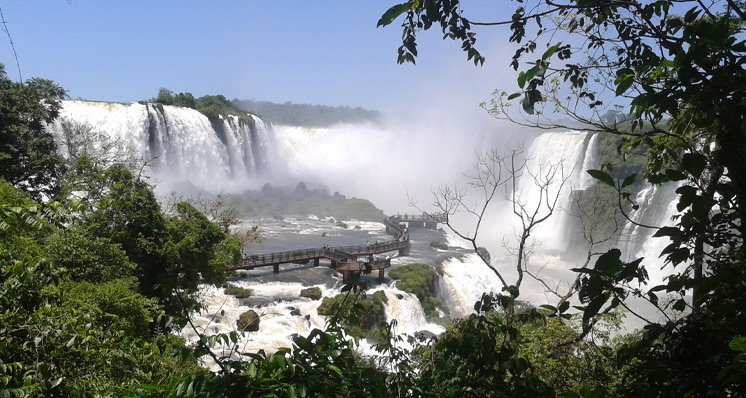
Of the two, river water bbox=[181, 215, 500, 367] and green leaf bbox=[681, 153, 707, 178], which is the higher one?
green leaf bbox=[681, 153, 707, 178]

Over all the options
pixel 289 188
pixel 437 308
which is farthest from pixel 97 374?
pixel 289 188

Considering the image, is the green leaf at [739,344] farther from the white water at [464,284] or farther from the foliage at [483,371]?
the white water at [464,284]

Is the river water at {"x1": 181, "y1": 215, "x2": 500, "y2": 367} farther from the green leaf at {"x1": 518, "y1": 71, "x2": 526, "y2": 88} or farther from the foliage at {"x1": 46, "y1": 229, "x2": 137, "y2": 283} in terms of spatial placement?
the green leaf at {"x1": 518, "y1": 71, "x2": 526, "y2": 88}

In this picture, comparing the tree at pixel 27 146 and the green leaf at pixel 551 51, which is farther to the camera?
the tree at pixel 27 146

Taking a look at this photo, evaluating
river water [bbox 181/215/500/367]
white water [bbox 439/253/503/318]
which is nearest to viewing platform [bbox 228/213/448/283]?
river water [bbox 181/215/500/367]

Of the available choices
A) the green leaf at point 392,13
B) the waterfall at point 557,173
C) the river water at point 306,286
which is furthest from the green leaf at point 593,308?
the waterfall at point 557,173
